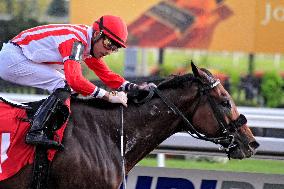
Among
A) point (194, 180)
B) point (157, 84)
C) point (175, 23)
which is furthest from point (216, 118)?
point (175, 23)

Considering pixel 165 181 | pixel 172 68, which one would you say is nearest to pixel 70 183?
pixel 165 181

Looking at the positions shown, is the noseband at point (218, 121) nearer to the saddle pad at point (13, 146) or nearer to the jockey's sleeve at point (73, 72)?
the jockey's sleeve at point (73, 72)

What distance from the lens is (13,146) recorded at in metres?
4.80

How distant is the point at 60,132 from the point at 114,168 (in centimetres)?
40

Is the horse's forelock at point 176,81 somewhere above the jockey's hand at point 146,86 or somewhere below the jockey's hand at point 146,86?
above

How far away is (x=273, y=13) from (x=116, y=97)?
402 cm

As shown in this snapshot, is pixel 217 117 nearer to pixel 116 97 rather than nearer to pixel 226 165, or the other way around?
pixel 116 97

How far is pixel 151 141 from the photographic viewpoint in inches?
206

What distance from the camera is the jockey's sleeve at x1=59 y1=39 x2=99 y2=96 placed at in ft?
15.8

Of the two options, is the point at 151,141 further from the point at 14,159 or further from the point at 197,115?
the point at 14,159

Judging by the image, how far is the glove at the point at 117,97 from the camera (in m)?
5.03

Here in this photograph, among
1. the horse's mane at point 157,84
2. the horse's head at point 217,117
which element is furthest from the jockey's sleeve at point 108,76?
the horse's head at point 217,117

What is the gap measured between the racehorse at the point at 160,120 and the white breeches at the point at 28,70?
0.20 metres

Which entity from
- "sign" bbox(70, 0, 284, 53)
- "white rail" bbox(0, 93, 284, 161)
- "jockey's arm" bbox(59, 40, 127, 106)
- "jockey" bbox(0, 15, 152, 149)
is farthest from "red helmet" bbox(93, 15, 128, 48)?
"sign" bbox(70, 0, 284, 53)
